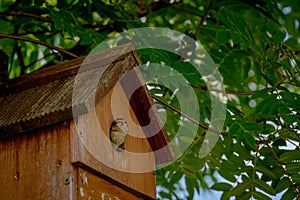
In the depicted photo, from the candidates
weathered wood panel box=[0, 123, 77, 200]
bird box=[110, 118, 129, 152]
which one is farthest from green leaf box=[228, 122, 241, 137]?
weathered wood panel box=[0, 123, 77, 200]

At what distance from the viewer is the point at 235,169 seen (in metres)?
1.77

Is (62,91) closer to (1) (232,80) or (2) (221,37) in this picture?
(2) (221,37)

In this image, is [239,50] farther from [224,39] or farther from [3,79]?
[3,79]

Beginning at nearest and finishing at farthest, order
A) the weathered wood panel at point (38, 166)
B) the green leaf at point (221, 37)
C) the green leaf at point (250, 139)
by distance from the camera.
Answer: the weathered wood panel at point (38, 166)
the green leaf at point (250, 139)
the green leaf at point (221, 37)

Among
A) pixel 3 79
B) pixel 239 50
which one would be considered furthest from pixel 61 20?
pixel 239 50

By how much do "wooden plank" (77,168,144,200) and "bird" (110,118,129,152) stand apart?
86mm

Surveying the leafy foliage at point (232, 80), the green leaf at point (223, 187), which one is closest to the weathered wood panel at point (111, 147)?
the leafy foliage at point (232, 80)

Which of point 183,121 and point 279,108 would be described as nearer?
point 279,108

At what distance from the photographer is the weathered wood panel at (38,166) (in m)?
1.25

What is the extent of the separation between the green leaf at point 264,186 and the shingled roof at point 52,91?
51 cm

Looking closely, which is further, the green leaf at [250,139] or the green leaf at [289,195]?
the green leaf at [289,195]

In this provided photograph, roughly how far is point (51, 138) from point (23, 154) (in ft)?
0.23

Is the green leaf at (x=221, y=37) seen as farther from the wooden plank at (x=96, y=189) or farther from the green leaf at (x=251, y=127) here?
the wooden plank at (x=96, y=189)

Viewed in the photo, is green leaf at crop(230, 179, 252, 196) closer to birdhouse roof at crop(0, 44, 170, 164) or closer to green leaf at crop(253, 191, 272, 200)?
green leaf at crop(253, 191, 272, 200)
